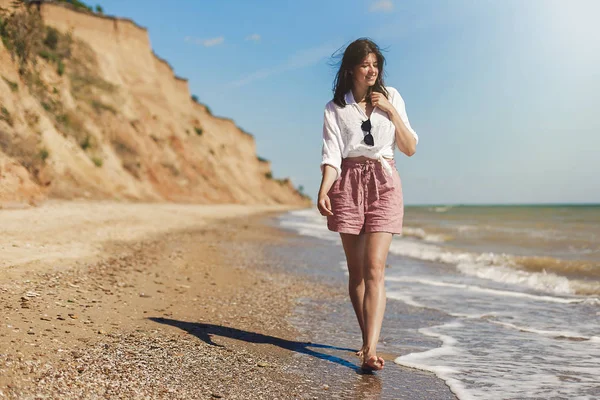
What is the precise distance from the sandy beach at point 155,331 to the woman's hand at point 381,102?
1716 mm

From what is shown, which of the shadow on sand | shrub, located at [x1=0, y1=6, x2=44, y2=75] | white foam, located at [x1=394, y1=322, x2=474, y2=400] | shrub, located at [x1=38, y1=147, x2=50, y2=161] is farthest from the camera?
shrub, located at [x1=38, y1=147, x2=50, y2=161]

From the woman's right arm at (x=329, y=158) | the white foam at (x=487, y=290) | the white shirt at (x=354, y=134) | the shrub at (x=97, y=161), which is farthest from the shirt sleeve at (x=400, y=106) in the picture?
the shrub at (x=97, y=161)

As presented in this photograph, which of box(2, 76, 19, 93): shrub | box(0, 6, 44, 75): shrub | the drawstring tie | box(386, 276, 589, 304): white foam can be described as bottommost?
box(386, 276, 589, 304): white foam

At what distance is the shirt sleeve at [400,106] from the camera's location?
3.68 metres

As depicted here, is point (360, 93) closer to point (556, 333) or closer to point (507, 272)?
point (556, 333)

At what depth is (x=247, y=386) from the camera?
306 centimetres

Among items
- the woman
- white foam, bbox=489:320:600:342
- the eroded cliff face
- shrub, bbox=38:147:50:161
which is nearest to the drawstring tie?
the woman

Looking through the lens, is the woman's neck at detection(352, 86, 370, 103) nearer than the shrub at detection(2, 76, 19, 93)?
Yes

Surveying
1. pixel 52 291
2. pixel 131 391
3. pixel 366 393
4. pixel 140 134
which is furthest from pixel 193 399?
pixel 140 134

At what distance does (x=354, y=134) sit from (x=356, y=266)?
0.92 meters

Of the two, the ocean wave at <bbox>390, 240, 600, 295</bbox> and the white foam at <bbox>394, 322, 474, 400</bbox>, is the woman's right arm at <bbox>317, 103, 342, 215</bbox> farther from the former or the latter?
the ocean wave at <bbox>390, 240, 600, 295</bbox>

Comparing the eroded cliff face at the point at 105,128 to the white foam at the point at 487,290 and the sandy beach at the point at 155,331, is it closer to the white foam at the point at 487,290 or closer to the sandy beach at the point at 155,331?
the sandy beach at the point at 155,331

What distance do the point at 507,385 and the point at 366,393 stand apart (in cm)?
90

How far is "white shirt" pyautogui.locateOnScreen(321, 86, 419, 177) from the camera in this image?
361 centimetres
